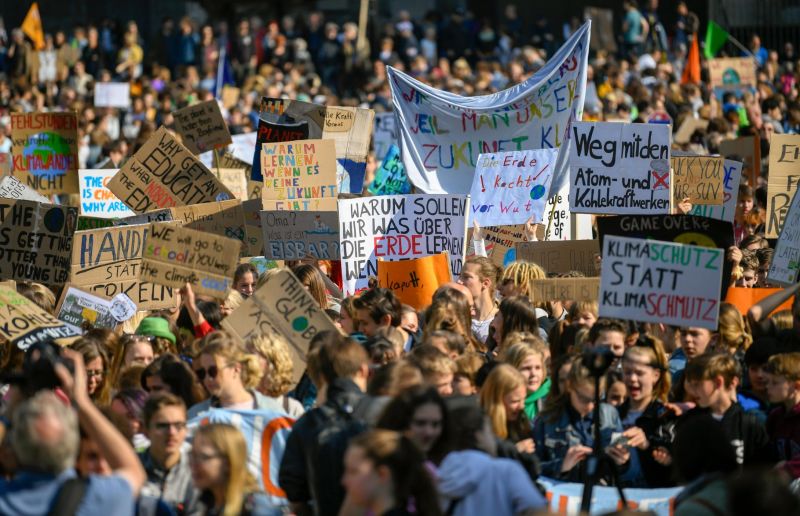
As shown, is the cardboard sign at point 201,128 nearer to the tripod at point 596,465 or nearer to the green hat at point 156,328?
the green hat at point 156,328

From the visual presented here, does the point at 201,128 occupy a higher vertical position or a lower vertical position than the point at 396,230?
higher

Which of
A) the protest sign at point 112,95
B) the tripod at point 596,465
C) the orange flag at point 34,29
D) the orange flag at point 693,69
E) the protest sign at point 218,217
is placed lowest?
the tripod at point 596,465

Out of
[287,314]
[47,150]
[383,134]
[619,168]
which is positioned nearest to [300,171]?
[619,168]

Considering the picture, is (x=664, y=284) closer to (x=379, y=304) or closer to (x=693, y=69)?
(x=379, y=304)

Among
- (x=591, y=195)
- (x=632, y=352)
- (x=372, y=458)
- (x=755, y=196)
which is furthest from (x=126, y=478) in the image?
(x=755, y=196)

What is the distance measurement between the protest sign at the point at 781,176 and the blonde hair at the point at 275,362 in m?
5.95

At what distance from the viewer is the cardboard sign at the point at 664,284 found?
781 centimetres

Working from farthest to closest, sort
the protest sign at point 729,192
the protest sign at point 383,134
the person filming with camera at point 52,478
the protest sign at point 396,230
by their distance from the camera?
the protest sign at point 383,134
the protest sign at point 729,192
the protest sign at point 396,230
the person filming with camera at point 52,478

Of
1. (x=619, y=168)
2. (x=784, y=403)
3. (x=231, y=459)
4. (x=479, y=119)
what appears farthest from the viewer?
(x=479, y=119)

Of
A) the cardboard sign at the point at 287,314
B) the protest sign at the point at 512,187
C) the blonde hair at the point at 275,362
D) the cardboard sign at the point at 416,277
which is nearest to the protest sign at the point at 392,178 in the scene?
the protest sign at the point at 512,187

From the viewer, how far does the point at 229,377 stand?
6902 millimetres

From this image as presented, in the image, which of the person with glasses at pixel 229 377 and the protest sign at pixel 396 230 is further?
the protest sign at pixel 396 230

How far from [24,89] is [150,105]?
2.00 m

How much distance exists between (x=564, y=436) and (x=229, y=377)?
1461 mm
